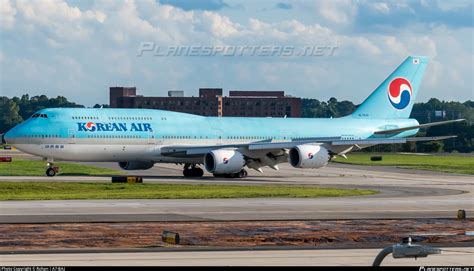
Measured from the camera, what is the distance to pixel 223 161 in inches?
2635

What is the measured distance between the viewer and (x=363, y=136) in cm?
7819

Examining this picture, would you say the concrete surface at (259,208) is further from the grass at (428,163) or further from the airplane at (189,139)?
the grass at (428,163)

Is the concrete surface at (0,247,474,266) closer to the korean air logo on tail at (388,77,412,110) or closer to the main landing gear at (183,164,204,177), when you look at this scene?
the main landing gear at (183,164,204,177)

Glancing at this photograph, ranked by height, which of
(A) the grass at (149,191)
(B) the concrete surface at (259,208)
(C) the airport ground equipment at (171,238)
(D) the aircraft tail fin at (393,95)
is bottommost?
(C) the airport ground equipment at (171,238)

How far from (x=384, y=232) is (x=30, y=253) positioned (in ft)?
39.8

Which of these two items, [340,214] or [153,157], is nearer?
[340,214]

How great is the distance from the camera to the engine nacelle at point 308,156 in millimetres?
67438

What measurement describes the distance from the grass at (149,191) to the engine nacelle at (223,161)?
8248 mm

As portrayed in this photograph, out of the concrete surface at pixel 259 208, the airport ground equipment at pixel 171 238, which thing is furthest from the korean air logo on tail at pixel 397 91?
the airport ground equipment at pixel 171 238

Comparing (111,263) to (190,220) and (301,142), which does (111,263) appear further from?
(301,142)

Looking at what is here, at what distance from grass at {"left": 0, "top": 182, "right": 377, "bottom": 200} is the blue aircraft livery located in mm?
9753

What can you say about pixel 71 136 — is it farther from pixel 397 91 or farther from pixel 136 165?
pixel 397 91

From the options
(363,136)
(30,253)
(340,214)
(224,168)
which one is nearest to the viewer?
(30,253)

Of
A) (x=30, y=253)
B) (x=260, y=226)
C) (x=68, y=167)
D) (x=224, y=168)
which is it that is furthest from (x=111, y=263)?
(x=68, y=167)
